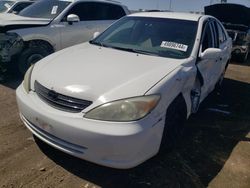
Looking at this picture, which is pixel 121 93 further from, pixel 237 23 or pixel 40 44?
pixel 237 23

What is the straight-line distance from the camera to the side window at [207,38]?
4121mm

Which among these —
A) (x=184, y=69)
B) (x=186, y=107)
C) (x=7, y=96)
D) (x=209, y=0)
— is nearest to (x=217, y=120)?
(x=186, y=107)

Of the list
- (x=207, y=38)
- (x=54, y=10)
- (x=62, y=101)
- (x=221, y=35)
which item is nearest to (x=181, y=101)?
(x=62, y=101)

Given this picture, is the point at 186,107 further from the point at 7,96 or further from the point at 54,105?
the point at 7,96

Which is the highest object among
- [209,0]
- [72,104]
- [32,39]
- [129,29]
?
[129,29]

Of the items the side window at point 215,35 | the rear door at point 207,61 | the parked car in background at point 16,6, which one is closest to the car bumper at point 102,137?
the rear door at point 207,61

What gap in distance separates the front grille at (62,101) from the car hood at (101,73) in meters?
0.04

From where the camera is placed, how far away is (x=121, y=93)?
2744 millimetres

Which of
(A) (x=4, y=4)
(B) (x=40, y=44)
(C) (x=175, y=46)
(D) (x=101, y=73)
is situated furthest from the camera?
(A) (x=4, y=4)

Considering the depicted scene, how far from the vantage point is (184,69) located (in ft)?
11.1

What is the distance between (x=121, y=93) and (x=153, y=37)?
61.5 inches

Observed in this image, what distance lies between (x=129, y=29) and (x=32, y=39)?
2499 millimetres

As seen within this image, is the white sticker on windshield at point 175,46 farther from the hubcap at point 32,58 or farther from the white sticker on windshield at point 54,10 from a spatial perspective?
the white sticker on windshield at point 54,10

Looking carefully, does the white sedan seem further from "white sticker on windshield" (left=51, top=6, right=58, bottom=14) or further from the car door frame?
"white sticker on windshield" (left=51, top=6, right=58, bottom=14)
